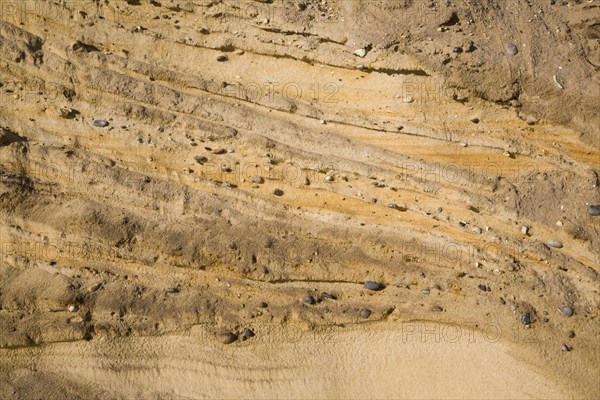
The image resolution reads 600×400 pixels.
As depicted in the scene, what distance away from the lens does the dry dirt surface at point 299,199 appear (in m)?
3.82

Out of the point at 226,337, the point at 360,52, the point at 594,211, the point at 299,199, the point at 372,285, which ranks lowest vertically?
the point at 226,337

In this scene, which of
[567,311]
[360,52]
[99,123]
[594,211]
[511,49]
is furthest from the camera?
[511,49]

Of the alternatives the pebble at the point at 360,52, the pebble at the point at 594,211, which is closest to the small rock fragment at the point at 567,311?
the pebble at the point at 594,211

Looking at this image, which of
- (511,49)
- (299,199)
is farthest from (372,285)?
(511,49)

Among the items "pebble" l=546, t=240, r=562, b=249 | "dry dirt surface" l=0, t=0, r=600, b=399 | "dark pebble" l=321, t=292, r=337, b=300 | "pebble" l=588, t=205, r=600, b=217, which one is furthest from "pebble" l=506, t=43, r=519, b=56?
"dark pebble" l=321, t=292, r=337, b=300

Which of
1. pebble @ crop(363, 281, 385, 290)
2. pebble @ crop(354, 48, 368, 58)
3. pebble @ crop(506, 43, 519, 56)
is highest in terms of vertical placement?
pebble @ crop(506, 43, 519, 56)

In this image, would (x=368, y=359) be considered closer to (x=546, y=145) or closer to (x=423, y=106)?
(x=423, y=106)

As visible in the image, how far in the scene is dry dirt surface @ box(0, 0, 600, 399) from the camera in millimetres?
3822

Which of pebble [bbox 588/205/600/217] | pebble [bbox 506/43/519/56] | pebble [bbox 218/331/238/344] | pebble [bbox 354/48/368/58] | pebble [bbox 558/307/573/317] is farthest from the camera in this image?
pebble [bbox 506/43/519/56]

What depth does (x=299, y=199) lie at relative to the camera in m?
4.52

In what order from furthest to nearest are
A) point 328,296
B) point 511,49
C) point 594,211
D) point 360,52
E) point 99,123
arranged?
point 511,49 < point 360,52 < point 594,211 < point 99,123 < point 328,296

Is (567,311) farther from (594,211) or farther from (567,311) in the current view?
(594,211)

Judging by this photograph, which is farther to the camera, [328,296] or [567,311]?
[567,311]

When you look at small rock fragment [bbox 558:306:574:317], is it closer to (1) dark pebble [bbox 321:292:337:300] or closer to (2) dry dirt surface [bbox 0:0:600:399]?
(2) dry dirt surface [bbox 0:0:600:399]
